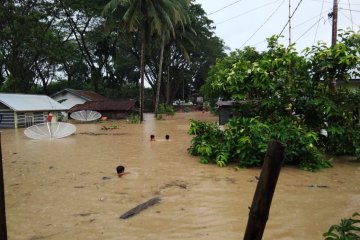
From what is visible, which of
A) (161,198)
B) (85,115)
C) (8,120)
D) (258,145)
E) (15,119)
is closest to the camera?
(161,198)

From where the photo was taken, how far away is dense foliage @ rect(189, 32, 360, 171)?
411 inches

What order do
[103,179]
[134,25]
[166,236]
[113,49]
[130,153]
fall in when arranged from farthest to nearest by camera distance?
[113,49], [134,25], [130,153], [103,179], [166,236]

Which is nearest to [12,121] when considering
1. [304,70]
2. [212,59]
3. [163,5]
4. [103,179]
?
[163,5]

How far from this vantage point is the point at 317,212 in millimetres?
6652

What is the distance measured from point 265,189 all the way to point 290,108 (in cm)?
1010

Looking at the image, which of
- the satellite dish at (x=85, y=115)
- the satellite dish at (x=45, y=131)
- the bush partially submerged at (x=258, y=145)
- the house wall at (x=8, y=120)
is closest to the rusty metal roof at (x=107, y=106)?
the satellite dish at (x=85, y=115)

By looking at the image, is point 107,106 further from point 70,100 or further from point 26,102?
point 26,102

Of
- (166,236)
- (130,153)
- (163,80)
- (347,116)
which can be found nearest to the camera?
(166,236)

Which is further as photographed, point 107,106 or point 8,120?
point 107,106

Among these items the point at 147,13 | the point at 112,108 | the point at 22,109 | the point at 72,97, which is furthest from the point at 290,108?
the point at 72,97

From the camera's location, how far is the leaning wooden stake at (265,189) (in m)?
2.09

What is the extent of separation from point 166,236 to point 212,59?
43.9 metres

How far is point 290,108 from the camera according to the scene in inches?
463

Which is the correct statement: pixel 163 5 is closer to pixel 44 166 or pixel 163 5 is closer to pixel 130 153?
pixel 130 153
